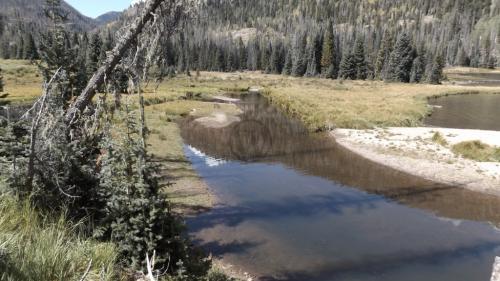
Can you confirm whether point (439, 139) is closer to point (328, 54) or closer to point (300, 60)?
point (328, 54)

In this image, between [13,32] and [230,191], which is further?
[13,32]

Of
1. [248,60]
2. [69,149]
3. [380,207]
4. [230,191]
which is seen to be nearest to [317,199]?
[380,207]

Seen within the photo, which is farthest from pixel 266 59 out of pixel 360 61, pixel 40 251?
pixel 40 251

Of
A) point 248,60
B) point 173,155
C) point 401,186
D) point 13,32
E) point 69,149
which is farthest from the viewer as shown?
point 13,32

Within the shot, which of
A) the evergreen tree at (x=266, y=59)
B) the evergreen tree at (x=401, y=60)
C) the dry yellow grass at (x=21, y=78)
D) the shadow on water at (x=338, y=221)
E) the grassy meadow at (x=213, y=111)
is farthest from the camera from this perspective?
the evergreen tree at (x=266, y=59)

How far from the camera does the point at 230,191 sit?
81.5 feet

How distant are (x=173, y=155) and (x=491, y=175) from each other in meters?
22.4

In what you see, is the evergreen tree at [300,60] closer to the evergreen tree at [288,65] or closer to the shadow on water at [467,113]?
the evergreen tree at [288,65]

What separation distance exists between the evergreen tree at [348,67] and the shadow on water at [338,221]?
8632cm

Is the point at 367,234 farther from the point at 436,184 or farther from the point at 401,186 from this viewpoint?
the point at 436,184

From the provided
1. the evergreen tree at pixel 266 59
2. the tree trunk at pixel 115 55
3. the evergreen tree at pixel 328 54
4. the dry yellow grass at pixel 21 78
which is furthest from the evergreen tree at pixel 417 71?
the tree trunk at pixel 115 55

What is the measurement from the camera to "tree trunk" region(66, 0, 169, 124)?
1051 cm

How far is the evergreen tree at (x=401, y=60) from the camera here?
107000 millimetres

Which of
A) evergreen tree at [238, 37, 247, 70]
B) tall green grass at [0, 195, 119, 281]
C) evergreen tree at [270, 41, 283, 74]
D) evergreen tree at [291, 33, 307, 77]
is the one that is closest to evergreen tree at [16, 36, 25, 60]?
evergreen tree at [238, 37, 247, 70]
